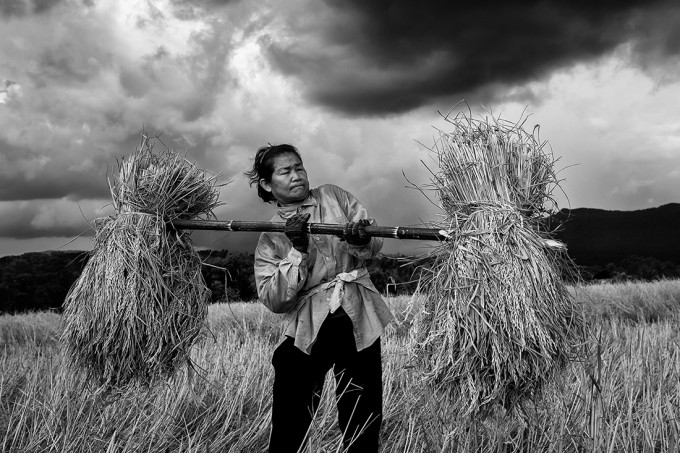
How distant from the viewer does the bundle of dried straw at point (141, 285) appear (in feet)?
10.8

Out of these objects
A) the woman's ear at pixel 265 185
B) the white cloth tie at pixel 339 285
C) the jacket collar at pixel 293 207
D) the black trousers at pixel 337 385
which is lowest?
the black trousers at pixel 337 385

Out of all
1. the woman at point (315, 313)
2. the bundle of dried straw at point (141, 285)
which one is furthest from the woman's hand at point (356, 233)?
the bundle of dried straw at point (141, 285)

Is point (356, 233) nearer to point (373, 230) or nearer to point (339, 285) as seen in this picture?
point (373, 230)

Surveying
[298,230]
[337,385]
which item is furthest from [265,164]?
[337,385]

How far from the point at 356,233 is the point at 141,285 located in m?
1.27

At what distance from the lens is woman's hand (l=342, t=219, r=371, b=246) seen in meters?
2.74

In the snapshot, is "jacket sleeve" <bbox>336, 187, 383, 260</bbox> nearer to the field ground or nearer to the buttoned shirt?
the buttoned shirt

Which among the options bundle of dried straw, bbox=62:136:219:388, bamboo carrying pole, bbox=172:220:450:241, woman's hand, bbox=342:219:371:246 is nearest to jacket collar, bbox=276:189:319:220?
bamboo carrying pole, bbox=172:220:450:241

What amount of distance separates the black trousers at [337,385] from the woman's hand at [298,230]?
360 mm

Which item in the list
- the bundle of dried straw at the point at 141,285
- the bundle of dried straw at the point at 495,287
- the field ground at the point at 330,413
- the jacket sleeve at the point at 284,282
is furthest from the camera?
the bundle of dried straw at the point at 141,285

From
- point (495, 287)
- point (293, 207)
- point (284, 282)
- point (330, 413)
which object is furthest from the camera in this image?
point (330, 413)

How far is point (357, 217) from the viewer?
3098 millimetres

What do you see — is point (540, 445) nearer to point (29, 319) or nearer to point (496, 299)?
point (496, 299)

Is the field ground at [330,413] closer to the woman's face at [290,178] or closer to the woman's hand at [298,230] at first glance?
the woman's hand at [298,230]
